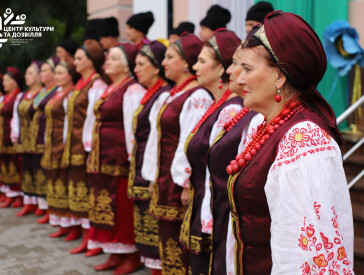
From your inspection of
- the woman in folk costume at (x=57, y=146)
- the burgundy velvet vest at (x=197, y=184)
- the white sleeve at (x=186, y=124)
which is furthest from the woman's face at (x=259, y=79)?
the woman in folk costume at (x=57, y=146)

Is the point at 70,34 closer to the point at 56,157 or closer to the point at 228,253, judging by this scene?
the point at 56,157

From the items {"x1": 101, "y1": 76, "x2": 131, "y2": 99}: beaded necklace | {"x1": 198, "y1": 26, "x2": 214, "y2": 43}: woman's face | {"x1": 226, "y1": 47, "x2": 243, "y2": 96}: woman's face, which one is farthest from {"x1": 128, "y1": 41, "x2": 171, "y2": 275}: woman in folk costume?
{"x1": 226, "y1": 47, "x2": 243, "y2": 96}: woman's face

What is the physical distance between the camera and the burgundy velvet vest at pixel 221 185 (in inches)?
83.8

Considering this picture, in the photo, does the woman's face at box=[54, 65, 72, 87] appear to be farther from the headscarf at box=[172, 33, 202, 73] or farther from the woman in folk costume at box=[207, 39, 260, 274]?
the woman in folk costume at box=[207, 39, 260, 274]

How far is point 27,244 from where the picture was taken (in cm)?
482

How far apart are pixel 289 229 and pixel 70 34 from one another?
956 cm

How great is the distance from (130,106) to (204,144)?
1430 millimetres

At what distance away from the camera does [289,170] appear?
131cm

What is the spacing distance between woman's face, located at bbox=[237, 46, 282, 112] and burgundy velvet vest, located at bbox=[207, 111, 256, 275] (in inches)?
22.3

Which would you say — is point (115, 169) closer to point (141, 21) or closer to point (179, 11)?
point (141, 21)

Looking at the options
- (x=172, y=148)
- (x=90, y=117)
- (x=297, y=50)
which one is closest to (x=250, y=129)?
(x=297, y=50)

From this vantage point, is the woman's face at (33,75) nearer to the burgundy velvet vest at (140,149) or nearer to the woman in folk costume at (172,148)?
the burgundy velvet vest at (140,149)

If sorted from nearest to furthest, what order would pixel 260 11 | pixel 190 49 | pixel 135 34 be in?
pixel 190 49 < pixel 260 11 < pixel 135 34

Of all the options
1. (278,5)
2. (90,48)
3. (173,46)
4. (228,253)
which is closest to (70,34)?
(90,48)
